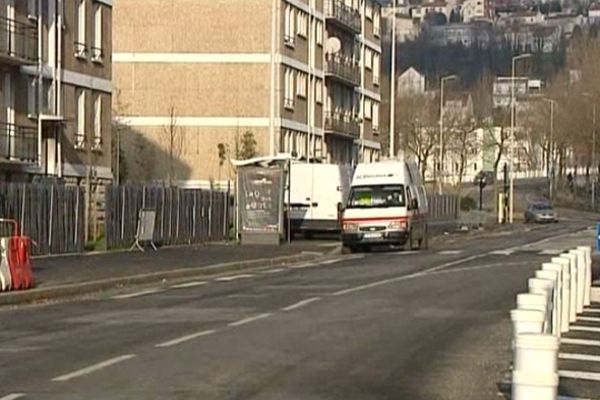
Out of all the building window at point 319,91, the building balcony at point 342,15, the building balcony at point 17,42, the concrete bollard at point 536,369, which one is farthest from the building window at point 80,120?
the concrete bollard at point 536,369

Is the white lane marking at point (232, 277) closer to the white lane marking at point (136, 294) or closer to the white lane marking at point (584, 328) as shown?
the white lane marking at point (136, 294)

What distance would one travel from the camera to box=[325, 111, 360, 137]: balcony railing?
253 ft

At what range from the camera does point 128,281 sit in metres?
27.7

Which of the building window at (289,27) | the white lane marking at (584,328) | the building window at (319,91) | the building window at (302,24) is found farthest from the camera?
the building window at (319,91)

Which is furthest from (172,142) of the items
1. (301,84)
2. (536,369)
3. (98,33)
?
(536,369)

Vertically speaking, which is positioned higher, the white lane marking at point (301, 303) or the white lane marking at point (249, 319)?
the white lane marking at point (249, 319)

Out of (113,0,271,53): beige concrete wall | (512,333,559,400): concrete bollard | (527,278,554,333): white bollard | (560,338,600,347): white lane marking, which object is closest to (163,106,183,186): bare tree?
(113,0,271,53): beige concrete wall

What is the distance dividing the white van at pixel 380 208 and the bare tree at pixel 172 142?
76.2ft

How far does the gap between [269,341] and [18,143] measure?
1144 inches

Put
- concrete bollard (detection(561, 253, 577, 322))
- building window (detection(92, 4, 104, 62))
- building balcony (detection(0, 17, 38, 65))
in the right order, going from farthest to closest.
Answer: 1. building window (detection(92, 4, 104, 62))
2. building balcony (detection(0, 17, 38, 65))
3. concrete bollard (detection(561, 253, 577, 322))

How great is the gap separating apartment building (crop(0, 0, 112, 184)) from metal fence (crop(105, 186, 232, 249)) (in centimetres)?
415

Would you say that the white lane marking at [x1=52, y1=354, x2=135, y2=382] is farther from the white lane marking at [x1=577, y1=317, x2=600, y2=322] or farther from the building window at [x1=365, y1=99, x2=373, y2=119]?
the building window at [x1=365, y1=99, x2=373, y2=119]

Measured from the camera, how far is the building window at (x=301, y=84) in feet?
231

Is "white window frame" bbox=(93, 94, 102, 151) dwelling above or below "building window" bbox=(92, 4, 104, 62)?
below
